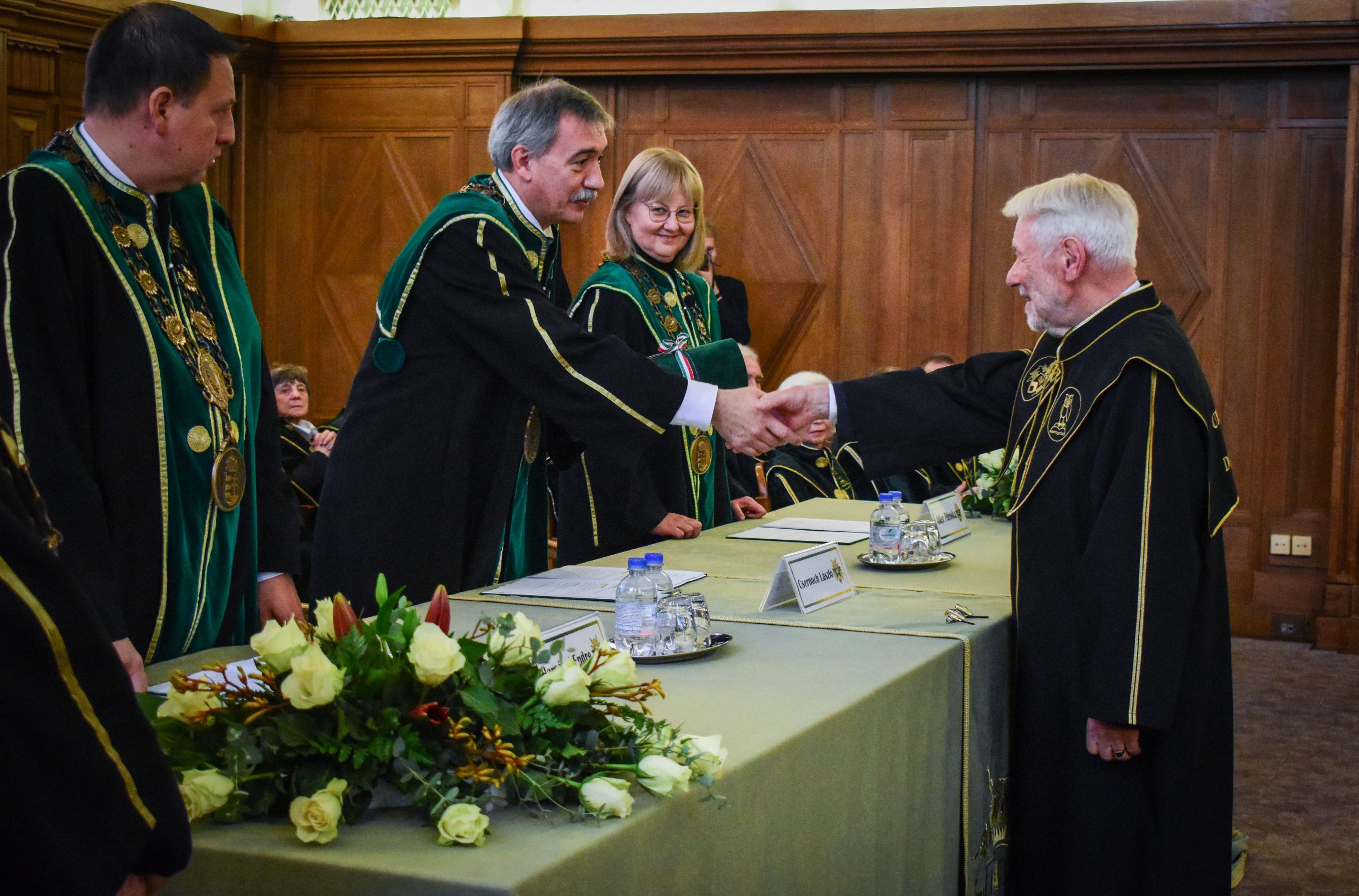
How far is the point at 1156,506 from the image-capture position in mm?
2400

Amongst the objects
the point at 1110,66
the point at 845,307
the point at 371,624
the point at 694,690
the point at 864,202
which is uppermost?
the point at 1110,66

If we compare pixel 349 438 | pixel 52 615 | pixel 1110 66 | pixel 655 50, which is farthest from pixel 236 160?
pixel 52 615

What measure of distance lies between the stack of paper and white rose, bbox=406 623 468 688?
2.19 meters

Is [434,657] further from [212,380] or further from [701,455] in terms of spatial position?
[701,455]

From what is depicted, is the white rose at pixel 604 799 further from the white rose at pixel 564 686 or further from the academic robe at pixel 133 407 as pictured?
the academic robe at pixel 133 407

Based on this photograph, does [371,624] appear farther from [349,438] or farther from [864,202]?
[864,202]

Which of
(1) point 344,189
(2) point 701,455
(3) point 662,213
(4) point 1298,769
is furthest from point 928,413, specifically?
(1) point 344,189

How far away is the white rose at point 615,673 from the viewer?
147 cm

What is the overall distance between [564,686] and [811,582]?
1.26 m

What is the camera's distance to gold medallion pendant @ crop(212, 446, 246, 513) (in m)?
2.27

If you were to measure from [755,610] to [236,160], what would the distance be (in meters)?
6.78

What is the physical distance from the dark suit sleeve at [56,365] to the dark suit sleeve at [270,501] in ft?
1.33

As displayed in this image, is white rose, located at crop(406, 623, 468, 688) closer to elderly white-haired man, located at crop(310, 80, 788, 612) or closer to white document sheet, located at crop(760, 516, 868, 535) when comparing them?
elderly white-haired man, located at crop(310, 80, 788, 612)

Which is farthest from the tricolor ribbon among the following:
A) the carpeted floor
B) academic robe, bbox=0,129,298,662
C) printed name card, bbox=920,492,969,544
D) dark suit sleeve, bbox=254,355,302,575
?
the carpeted floor
